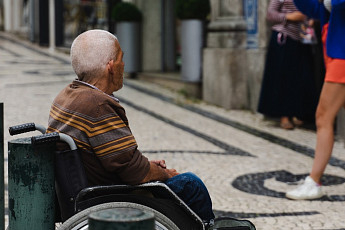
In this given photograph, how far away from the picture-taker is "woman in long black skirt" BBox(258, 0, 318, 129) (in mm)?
7309

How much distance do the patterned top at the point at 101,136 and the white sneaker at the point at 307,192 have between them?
2132 millimetres

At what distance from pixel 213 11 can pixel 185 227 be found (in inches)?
266

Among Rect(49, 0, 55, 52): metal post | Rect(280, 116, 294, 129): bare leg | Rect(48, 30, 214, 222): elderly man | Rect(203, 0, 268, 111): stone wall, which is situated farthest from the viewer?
Rect(49, 0, 55, 52): metal post

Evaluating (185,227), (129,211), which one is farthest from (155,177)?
(129,211)

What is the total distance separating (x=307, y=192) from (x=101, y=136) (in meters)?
2.35

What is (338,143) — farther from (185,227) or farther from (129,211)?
(129,211)

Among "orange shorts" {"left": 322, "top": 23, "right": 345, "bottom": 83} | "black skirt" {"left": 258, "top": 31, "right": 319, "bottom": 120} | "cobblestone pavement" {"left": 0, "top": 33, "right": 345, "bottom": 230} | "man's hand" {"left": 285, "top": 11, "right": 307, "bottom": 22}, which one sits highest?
"man's hand" {"left": 285, "top": 11, "right": 307, "bottom": 22}

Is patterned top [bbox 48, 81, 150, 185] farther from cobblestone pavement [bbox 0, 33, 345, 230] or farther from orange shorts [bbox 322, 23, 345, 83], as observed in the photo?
orange shorts [bbox 322, 23, 345, 83]

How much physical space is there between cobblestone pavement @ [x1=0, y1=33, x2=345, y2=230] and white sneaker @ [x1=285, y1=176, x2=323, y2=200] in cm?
6

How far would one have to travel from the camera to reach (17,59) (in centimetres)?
1579

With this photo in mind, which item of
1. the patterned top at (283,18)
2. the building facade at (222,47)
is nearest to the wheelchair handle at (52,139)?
the building facade at (222,47)

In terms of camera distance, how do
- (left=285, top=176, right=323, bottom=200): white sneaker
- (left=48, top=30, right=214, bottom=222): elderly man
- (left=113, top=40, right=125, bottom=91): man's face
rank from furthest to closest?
(left=285, top=176, right=323, bottom=200): white sneaker < (left=113, top=40, right=125, bottom=91): man's face < (left=48, top=30, right=214, bottom=222): elderly man

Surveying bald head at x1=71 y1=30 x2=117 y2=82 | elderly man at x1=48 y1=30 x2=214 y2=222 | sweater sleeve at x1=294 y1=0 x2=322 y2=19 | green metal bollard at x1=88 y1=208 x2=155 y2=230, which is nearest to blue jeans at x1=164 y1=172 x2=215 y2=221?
elderly man at x1=48 y1=30 x2=214 y2=222

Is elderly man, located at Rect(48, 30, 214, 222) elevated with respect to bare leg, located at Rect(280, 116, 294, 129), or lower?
elevated
